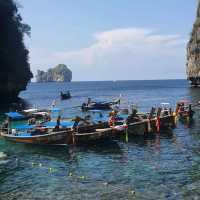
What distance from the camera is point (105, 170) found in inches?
1143

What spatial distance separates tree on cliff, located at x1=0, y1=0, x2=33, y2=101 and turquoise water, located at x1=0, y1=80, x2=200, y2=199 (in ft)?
173

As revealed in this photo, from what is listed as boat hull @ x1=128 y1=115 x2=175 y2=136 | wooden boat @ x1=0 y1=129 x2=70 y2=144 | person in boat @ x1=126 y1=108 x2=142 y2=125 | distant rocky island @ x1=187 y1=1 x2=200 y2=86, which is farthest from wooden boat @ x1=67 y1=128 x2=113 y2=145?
distant rocky island @ x1=187 y1=1 x2=200 y2=86

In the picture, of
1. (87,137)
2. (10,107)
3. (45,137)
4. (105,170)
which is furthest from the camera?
(10,107)

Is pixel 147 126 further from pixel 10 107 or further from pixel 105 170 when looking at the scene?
pixel 10 107

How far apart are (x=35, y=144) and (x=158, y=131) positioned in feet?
45.6

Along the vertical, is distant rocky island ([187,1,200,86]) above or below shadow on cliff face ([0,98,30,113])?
above

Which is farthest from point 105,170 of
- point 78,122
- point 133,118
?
point 133,118

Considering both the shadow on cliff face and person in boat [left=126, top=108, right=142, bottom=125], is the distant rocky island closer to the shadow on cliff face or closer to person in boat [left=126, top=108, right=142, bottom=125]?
the shadow on cliff face

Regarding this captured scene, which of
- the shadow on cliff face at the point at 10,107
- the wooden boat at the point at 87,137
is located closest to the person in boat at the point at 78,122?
the wooden boat at the point at 87,137

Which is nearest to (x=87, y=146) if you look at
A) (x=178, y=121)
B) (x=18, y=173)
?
(x=18, y=173)

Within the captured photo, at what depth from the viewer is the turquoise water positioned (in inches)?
944

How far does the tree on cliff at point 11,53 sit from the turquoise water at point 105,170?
52.8 m

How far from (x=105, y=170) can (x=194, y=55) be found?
128 meters

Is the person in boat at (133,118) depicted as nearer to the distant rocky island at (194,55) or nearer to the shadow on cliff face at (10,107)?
the shadow on cliff face at (10,107)
